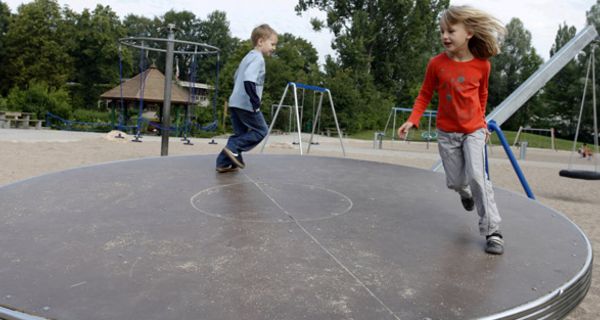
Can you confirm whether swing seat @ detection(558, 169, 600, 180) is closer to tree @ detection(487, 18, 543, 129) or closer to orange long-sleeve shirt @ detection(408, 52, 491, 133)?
orange long-sleeve shirt @ detection(408, 52, 491, 133)

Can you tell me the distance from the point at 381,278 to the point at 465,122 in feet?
2.74

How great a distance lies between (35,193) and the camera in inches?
89.8

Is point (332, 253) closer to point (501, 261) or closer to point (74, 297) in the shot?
point (501, 261)

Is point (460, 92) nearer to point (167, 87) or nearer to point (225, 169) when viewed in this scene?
point (225, 169)

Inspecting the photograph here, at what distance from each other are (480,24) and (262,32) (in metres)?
1.58

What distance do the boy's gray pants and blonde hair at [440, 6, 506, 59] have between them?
0.35 metres

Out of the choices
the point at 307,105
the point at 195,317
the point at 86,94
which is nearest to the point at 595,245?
the point at 195,317

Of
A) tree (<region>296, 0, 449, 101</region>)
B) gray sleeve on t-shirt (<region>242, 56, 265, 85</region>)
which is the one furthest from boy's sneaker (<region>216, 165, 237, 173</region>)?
tree (<region>296, 0, 449, 101</region>)

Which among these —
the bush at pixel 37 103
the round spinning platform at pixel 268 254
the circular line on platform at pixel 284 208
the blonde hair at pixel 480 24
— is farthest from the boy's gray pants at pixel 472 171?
the bush at pixel 37 103

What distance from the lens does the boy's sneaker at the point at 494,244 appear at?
1639 millimetres

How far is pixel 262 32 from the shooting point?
3.00 meters

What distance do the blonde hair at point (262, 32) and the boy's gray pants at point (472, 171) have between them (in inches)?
59.7

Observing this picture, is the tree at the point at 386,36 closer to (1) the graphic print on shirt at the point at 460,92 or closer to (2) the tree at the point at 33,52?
(2) the tree at the point at 33,52

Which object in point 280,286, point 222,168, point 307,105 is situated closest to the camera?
point 280,286
